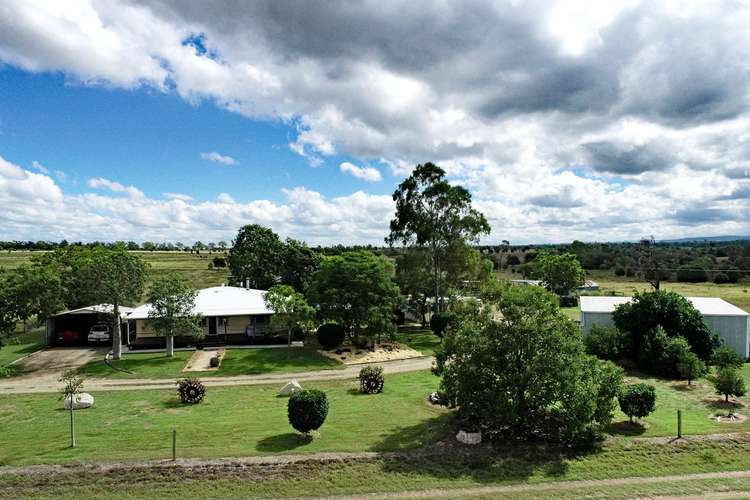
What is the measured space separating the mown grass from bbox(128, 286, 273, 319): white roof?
2035 centimetres

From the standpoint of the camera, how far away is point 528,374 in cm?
1723

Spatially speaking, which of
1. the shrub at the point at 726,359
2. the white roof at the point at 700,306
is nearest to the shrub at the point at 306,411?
the shrub at the point at 726,359

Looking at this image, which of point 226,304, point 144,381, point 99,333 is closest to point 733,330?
point 226,304

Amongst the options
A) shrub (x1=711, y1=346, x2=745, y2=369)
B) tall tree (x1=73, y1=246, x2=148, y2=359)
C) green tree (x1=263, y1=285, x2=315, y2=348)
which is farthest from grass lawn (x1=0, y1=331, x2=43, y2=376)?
shrub (x1=711, y1=346, x2=745, y2=369)

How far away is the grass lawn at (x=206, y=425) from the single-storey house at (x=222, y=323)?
1152 centimetres

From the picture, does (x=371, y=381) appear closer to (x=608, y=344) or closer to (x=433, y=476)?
(x=433, y=476)

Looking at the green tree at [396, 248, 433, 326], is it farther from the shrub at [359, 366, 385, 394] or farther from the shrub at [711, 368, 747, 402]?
the shrub at [711, 368, 747, 402]

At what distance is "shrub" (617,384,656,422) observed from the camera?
1895 cm

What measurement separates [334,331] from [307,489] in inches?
840

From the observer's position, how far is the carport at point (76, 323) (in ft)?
120

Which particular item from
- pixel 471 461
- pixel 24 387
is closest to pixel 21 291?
pixel 24 387

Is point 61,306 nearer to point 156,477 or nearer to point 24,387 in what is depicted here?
point 24,387

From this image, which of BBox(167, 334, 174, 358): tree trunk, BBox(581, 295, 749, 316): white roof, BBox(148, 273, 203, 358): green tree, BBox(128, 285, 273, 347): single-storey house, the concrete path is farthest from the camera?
BBox(128, 285, 273, 347): single-storey house

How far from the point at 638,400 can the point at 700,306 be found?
2070 cm
